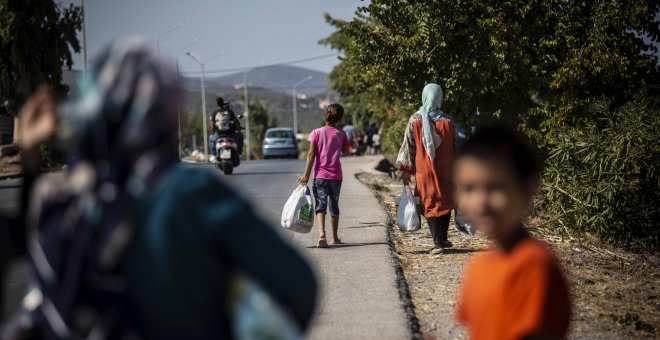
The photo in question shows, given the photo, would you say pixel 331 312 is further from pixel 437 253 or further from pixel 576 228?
pixel 576 228

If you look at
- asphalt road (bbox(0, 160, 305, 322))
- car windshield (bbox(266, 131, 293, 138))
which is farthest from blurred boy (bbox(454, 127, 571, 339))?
car windshield (bbox(266, 131, 293, 138))

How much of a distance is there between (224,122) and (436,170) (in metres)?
12.5

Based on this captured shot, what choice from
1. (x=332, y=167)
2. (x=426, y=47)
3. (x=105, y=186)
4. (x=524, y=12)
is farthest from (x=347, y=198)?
(x=105, y=186)

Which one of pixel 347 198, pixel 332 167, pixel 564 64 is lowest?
pixel 347 198

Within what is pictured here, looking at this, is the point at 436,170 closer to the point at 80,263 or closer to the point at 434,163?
the point at 434,163

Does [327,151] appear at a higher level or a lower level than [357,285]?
higher

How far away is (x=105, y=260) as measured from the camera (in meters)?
1.90

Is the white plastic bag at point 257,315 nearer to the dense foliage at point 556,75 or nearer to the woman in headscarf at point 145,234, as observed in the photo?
the woman in headscarf at point 145,234

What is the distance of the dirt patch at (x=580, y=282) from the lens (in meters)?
6.07

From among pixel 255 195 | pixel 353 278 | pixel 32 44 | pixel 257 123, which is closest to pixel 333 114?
pixel 353 278

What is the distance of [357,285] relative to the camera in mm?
7090

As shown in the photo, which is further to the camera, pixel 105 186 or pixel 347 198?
pixel 347 198

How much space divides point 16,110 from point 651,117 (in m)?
23.7

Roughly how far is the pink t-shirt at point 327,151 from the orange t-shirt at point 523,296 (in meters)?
7.13
